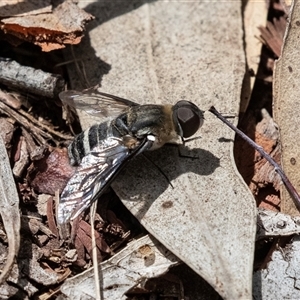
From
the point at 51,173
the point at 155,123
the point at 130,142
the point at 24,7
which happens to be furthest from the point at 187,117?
the point at 24,7

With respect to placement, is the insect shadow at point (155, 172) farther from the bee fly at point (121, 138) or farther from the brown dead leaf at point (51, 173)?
the brown dead leaf at point (51, 173)

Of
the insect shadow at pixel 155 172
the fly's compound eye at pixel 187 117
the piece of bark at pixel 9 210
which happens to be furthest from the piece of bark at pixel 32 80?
the fly's compound eye at pixel 187 117

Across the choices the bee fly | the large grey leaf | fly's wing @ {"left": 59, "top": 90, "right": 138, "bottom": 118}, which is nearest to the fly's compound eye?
the bee fly

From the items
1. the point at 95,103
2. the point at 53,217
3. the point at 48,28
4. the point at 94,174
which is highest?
the point at 48,28

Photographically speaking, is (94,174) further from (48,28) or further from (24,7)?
(24,7)

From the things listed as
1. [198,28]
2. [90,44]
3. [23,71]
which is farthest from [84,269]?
[198,28]

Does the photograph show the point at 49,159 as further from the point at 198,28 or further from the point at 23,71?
the point at 198,28

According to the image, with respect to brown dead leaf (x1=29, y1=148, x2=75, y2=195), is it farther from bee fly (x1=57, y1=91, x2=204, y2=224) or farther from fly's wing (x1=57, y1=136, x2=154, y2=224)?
fly's wing (x1=57, y1=136, x2=154, y2=224)
